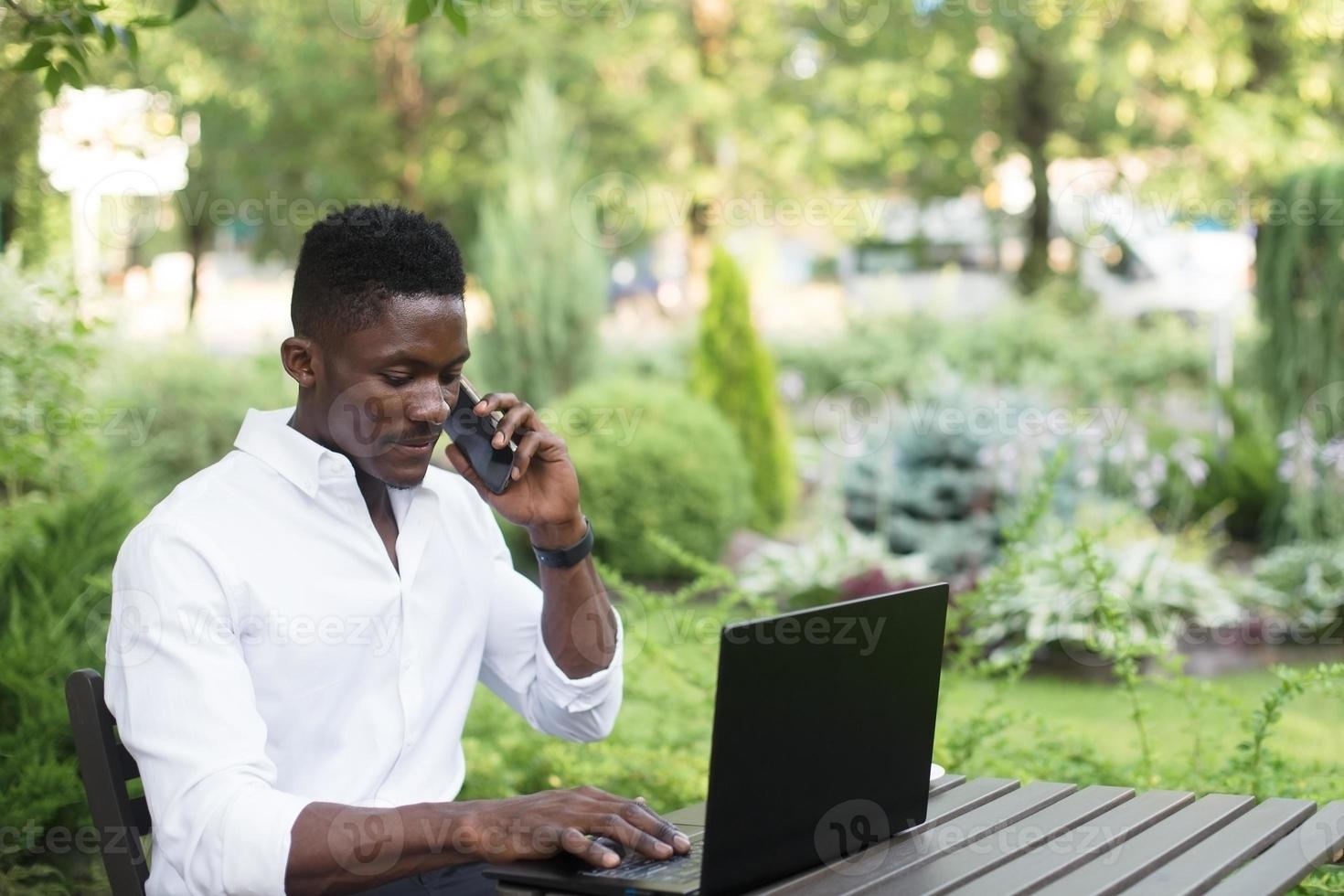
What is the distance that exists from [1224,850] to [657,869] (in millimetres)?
881

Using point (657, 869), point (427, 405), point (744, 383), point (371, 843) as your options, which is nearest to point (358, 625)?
point (427, 405)

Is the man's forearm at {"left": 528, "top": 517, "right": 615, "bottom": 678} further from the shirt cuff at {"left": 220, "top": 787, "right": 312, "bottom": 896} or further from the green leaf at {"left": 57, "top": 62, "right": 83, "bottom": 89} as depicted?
the green leaf at {"left": 57, "top": 62, "right": 83, "bottom": 89}

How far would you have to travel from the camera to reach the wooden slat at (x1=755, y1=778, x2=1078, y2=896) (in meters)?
1.92

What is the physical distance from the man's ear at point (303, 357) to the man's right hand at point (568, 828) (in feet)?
2.86

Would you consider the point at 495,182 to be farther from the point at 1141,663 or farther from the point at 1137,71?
the point at 1141,663

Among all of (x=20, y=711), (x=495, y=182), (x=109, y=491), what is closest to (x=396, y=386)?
(x=20, y=711)

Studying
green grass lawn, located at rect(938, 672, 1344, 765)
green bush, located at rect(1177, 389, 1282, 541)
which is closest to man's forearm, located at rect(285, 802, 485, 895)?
green grass lawn, located at rect(938, 672, 1344, 765)

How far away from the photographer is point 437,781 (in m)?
2.58

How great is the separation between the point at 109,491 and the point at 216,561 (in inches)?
89.3

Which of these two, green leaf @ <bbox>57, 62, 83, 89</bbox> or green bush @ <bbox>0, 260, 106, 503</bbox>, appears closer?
green leaf @ <bbox>57, 62, 83, 89</bbox>

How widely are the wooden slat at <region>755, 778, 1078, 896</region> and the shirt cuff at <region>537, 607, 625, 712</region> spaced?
0.69m

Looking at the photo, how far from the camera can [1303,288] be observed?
9398 mm

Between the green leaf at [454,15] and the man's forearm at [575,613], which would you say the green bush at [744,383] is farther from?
the man's forearm at [575,613]

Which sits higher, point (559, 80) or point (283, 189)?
point (559, 80)
